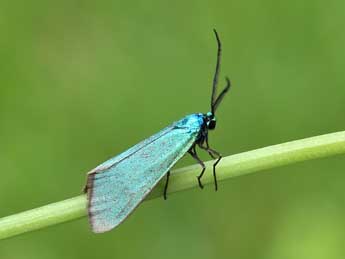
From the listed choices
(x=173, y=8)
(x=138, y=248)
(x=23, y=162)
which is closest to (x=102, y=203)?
(x=138, y=248)

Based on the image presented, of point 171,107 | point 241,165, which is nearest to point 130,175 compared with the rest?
point 241,165

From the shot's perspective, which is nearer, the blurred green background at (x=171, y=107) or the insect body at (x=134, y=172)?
the insect body at (x=134, y=172)

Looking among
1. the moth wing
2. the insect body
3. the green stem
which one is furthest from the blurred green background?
the green stem

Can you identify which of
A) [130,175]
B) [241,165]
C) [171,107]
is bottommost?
[171,107]

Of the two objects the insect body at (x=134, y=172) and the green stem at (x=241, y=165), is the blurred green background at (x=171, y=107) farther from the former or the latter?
the green stem at (x=241, y=165)

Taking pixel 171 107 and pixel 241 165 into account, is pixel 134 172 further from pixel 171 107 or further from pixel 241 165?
pixel 171 107

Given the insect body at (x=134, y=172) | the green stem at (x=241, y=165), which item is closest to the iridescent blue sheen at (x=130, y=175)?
the insect body at (x=134, y=172)
